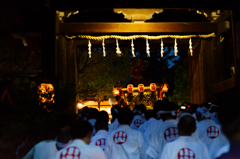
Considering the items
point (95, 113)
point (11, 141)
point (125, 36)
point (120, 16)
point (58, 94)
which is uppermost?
point (120, 16)

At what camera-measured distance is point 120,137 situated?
546cm

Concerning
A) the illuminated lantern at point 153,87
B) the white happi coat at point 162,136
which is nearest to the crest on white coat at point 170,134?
the white happi coat at point 162,136

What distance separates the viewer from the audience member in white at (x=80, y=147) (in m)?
3.63

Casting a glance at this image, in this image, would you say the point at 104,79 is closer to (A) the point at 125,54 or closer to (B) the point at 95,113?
(A) the point at 125,54

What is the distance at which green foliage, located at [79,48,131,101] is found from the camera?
73.2ft

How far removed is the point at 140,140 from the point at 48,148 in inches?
70.8

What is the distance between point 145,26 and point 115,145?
8.62 m

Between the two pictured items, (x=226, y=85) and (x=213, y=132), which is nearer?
(x=213, y=132)

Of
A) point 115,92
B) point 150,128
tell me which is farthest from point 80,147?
point 115,92

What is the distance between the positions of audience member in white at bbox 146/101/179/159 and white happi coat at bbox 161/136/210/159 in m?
1.61

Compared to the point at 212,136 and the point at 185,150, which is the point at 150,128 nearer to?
the point at 212,136

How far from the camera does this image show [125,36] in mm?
13711

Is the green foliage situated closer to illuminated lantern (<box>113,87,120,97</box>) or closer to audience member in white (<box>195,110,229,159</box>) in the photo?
illuminated lantern (<box>113,87,120,97</box>)

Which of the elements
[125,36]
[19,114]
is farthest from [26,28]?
[19,114]
